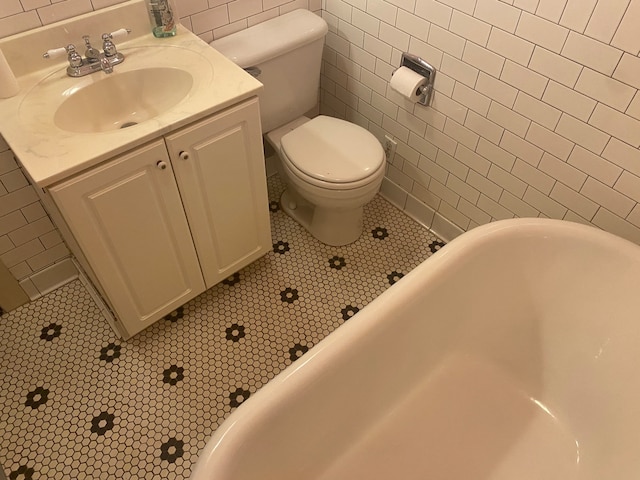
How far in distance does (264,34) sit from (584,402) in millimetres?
1545

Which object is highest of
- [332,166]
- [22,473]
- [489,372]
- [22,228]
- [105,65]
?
[105,65]

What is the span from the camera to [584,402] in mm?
1359

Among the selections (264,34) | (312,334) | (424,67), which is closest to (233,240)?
(312,334)

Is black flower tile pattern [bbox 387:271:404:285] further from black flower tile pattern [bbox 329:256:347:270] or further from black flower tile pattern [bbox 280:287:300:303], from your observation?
black flower tile pattern [bbox 280:287:300:303]

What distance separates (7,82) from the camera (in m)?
1.24

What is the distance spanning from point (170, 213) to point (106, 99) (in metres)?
0.38

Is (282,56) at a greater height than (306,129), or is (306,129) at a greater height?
(282,56)

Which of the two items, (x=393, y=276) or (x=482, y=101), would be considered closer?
(x=482, y=101)

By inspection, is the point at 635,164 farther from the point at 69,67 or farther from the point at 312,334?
the point at 69,67

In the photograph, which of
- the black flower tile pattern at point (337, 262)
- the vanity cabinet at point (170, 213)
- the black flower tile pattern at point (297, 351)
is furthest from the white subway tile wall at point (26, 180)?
the black flower tile pattern at point (297, 351)

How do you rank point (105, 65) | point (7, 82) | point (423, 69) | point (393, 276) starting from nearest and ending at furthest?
1. point (7, 82)
2. point (105, 65)
3. point (423, 69)
4. point (393, 276)

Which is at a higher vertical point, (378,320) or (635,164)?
(635,164)

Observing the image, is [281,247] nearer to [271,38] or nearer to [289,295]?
[289,295]

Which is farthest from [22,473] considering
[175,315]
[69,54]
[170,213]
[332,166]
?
[332,166]
